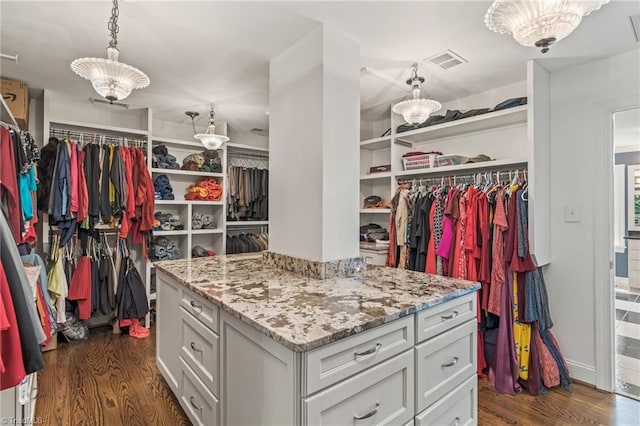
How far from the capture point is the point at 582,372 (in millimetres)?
2482

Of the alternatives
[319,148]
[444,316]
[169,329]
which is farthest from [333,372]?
[169,329]

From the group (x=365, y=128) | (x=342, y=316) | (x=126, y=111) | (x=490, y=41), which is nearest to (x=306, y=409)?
(x=342, y=316)

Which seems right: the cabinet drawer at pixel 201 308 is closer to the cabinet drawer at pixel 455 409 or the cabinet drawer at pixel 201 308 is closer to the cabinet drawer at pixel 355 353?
the cabinet drawer at pixel 355 353

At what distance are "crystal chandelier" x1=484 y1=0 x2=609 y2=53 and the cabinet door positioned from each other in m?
2.10

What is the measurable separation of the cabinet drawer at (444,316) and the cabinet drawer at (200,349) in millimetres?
914

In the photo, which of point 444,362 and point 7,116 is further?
point 7,116

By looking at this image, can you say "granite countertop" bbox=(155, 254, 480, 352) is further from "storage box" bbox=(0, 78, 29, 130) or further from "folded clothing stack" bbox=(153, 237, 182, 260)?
"storage box" bbox=(0, 78, 29, 130)

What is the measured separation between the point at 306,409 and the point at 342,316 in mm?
328

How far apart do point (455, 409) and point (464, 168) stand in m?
1.89

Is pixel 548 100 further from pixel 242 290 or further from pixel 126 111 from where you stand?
pixel 126 111

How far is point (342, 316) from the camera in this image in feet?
4.05

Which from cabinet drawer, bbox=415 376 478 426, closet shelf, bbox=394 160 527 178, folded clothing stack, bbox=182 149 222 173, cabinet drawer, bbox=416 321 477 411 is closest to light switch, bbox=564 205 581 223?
closet shelf, bbox=394 160 527 178

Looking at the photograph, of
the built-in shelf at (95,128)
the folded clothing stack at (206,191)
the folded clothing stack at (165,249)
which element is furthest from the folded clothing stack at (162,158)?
the folded clothing stack at (165,249)

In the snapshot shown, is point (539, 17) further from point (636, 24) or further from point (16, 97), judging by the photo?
point (16, 97)
